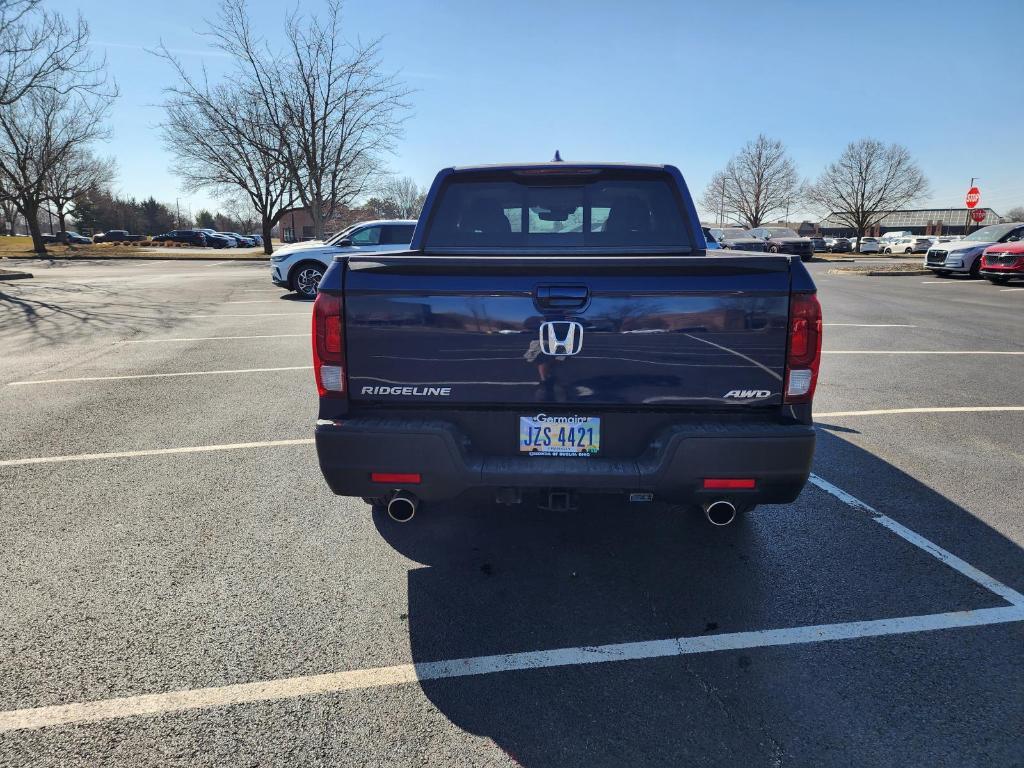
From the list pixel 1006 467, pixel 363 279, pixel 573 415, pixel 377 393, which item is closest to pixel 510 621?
pixel 573 415

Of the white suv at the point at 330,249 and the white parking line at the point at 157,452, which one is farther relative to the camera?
the white suv at the point at 330,249

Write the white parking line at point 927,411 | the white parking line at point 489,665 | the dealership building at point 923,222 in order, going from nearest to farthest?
the white parking line at point 489,665 → the white parking line at point 927,411 → the dealership building at point 923,222

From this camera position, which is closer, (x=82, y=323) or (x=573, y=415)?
(x=573, y=415)

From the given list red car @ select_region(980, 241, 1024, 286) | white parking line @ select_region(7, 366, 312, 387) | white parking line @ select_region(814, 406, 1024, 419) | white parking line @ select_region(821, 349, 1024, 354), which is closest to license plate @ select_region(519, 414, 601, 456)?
white parking line @ select_region(814, 406, 1024, 419)

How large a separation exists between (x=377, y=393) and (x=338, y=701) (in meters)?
1.24

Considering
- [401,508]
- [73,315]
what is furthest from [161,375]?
[73,315]

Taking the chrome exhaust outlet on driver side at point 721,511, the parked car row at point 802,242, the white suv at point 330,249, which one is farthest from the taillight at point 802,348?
Answer: the parked car row at point 802,242

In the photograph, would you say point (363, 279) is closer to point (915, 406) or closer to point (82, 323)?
point (915, 406)

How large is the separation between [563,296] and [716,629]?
160 centimetres

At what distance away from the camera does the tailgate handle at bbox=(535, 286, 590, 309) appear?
2627mm

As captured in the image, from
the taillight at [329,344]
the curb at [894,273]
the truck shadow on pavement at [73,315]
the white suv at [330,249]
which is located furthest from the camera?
the curb at [894,273]

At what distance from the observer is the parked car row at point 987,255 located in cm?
1811

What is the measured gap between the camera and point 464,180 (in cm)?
396

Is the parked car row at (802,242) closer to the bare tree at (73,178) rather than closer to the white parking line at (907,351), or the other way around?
the white parking line at (907,351)
